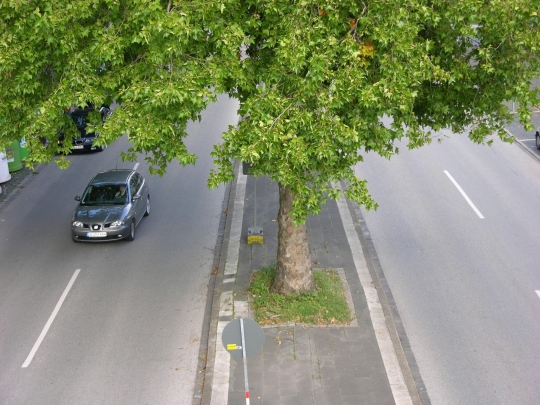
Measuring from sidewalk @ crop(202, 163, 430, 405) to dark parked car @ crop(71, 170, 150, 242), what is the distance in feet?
8.80

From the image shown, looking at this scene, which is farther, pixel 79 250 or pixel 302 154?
pixel 79 250

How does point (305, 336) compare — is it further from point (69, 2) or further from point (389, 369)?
point (69, 2)

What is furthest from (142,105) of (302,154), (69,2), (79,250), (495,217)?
(495,217)

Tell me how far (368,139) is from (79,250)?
357 inches

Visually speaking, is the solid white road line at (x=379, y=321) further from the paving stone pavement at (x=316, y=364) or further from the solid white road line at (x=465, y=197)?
the solid white road line at (x=465, y=197)

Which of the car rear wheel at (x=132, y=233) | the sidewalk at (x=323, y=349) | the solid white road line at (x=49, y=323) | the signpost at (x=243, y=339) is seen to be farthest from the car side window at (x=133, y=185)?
the signpost at (x=243, y=339)

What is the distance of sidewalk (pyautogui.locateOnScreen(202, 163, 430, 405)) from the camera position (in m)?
10.7

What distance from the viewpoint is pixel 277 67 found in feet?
33.0

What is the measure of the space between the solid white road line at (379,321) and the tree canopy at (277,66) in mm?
3224

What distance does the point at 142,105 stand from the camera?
9.82 metres

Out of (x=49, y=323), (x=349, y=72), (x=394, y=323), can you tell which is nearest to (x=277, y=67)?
(x=349, y=72)

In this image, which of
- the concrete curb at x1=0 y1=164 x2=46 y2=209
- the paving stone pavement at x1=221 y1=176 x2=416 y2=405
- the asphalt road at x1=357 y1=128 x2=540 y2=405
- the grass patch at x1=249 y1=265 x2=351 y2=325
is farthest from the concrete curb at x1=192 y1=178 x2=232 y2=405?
the concrete curb at x1=0 y1=164 x2=46 y2=209

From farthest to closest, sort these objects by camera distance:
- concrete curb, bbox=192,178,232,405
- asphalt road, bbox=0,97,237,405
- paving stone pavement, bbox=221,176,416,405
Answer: asphalt road, bbox=0,97,237,405, concrete curb, bbox=192,178,232,405, paving stone pavement, bbox=221,176,416,405

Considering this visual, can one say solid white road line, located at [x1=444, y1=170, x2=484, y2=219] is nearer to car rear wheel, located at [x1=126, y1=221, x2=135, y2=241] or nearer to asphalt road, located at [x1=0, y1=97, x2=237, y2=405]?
asphalt road, located at [x1=0, y1=97, x2=237, y2=405]
